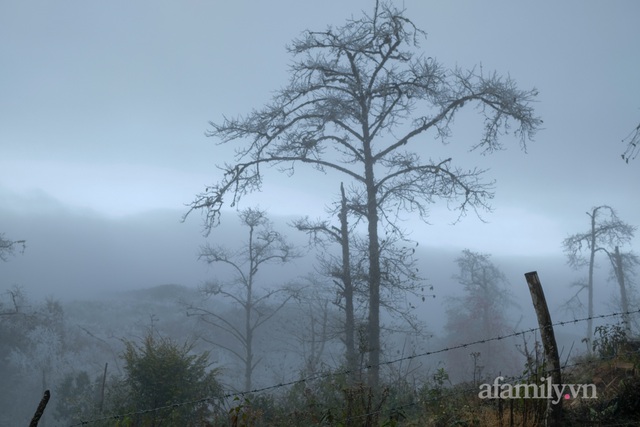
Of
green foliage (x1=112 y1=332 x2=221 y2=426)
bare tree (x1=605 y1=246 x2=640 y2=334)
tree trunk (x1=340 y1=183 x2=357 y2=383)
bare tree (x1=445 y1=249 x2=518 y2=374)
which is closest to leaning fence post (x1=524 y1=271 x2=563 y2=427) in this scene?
tree trunk (x1=340 y1=183 x2=357 y2=383)

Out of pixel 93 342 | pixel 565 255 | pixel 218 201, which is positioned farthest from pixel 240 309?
pixel 218 201

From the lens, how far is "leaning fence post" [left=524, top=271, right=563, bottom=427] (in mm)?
5707

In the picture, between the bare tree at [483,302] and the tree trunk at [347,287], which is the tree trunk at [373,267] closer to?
the tree trunk at [347,287]

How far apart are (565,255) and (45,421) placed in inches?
1346

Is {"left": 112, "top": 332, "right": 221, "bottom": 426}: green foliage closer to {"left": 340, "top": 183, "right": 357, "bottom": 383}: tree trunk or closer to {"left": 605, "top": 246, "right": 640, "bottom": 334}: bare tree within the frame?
{"left": 340, "top": 183, "right": 357, "bottom": 383}: tree trunk

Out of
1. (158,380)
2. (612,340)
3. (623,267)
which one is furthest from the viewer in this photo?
(623,267)

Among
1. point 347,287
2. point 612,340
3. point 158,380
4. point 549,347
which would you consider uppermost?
point 347,287

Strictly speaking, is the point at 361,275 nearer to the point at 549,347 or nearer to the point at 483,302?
the point at 549,347

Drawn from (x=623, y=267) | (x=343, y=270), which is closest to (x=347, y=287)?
(x=343, y=270)

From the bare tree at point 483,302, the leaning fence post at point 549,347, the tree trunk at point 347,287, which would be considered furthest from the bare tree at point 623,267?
the leaning fence post at point 549,347

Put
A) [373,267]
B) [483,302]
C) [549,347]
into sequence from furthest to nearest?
[483,302] → [373,267] → [549,347]

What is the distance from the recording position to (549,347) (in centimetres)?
586

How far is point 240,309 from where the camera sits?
43625 millimetres

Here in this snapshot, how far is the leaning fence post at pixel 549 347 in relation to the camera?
5707 millimetres
